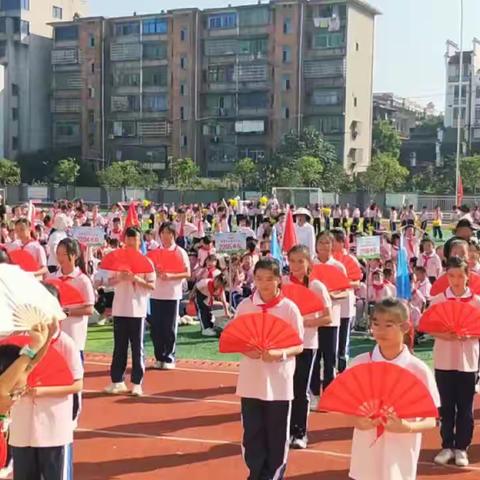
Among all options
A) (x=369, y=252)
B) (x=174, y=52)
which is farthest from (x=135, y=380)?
(x=174, y=52)

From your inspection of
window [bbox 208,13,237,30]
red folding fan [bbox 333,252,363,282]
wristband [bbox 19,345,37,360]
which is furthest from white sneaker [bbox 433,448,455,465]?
window [bbox 208,13,237,30]

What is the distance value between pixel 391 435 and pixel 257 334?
4.86 feet

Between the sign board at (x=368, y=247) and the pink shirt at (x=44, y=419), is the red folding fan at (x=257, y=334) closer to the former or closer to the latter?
the pink shirt at (x=44, y=419)

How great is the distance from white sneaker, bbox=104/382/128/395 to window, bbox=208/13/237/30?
6048cm

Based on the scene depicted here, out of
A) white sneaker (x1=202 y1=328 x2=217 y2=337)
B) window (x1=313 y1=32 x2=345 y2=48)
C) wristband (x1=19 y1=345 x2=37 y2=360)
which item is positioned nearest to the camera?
wristband (x1=19 y1=345 x2=37 y2=360)

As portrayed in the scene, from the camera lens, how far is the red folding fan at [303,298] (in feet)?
21.7

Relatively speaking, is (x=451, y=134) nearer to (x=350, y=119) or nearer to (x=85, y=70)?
(x=350, y=119)

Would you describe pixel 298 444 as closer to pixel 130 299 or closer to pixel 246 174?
pixel 130 299

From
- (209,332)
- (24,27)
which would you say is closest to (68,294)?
(209,332)

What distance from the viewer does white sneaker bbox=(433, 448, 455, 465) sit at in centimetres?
661

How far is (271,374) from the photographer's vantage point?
18.4 feet

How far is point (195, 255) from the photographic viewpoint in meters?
16.2

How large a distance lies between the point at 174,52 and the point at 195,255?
181ft

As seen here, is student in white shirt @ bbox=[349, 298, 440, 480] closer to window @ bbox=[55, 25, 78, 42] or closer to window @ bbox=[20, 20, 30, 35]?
window @ bbox=[55, 25, 78, 42]
